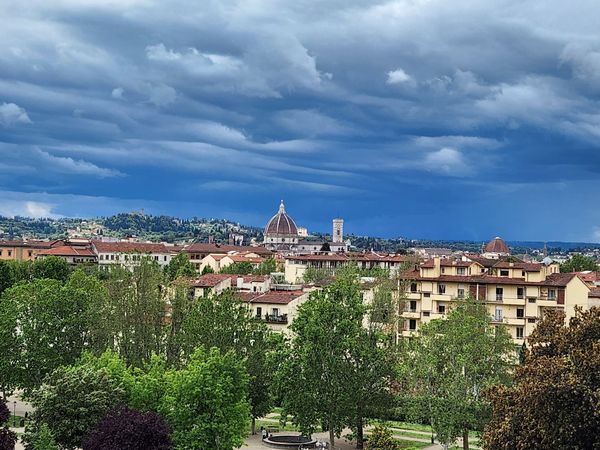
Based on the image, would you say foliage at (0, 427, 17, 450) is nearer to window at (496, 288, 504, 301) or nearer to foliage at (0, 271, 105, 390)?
foliage at (0, 271, 105, 390)

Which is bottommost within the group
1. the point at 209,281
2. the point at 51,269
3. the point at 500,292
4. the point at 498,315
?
the point at 498,315

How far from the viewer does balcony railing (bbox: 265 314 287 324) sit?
3093 inches

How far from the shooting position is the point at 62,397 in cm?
4381

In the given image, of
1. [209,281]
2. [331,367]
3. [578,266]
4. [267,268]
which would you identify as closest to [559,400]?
[331,367]

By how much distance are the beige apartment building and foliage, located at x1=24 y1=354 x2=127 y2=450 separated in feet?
123

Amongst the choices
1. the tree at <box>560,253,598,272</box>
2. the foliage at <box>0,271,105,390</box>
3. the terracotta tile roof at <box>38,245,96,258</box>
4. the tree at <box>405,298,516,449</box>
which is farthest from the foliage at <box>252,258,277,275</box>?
the tree at <box>405,298,516,449</box>

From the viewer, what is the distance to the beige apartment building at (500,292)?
79.2 meters

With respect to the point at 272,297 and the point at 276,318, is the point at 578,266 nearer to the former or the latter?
the point at 272,297

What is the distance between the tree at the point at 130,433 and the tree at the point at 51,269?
8230 cm

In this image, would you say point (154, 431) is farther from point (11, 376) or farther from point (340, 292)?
point (11, 376)

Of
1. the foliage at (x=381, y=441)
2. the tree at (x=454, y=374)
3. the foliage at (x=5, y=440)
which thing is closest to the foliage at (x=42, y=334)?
the foliage at (x=5, y=440)

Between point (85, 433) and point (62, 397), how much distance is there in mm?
2248

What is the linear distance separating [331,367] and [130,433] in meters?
14.8

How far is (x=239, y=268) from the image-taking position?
15200cm
